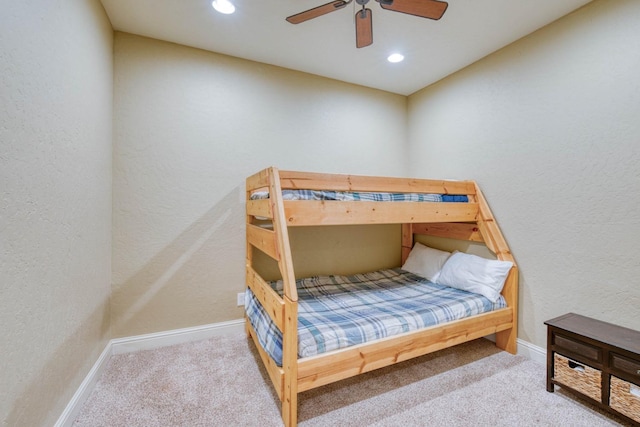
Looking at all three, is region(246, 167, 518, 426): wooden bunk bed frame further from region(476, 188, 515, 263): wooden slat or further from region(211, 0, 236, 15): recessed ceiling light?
region(211, 0, 236, 15): recessed ceiling light

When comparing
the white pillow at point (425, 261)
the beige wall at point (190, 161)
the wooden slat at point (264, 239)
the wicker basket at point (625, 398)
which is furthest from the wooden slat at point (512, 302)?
the wooden slat at point (264, 239)

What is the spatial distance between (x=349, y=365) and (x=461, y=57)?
2.67 m

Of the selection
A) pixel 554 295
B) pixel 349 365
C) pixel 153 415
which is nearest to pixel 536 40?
pixel 554 295

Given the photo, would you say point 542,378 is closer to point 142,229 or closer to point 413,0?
point 413,0

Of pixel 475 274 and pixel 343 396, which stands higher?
pixel 475 274

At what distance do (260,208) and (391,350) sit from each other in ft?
4.10

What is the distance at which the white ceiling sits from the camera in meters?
1.91

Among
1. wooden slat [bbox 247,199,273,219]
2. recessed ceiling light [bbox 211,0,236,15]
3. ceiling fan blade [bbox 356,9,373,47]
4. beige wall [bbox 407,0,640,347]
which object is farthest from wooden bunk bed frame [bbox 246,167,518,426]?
recessed ceiling light [bbox 211,0,236,15]

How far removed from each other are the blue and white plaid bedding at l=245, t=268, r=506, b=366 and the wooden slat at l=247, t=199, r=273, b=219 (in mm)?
657

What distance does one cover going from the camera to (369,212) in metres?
1.96

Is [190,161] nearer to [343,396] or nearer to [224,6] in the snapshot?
[224,6]

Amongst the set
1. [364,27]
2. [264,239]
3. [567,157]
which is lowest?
[264,239]

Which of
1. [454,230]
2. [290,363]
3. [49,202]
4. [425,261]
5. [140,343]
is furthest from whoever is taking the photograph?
[425,261]

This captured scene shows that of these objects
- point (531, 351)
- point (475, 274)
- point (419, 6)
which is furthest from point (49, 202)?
point (531, 351)
